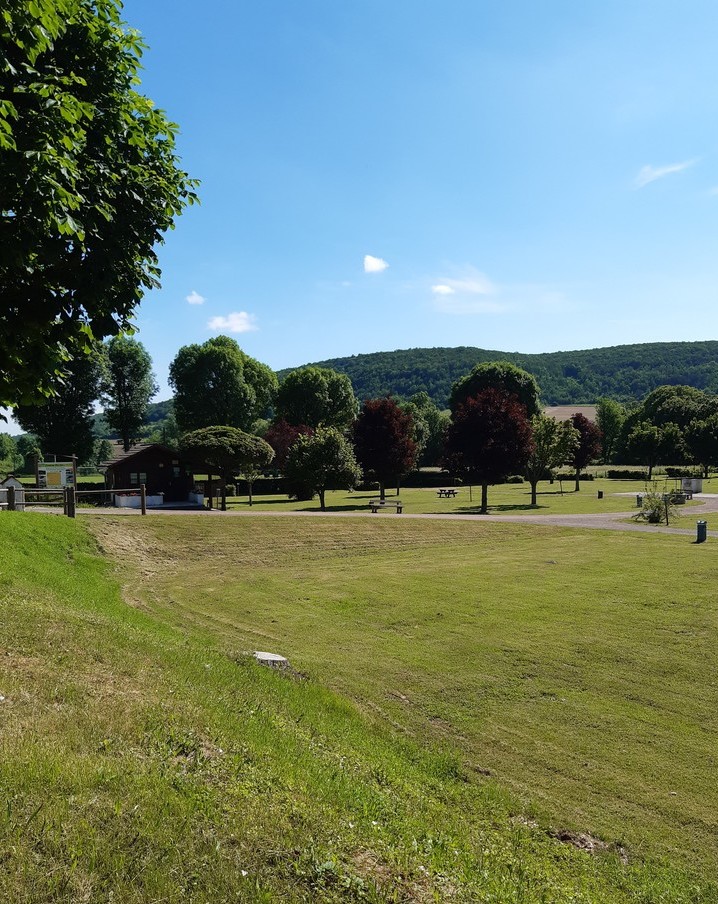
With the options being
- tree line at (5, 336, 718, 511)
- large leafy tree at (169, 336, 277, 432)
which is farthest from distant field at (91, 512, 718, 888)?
large leafy tree at (169, 336, 277, 432)

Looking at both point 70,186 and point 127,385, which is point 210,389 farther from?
point 70,186

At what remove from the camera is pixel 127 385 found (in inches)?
2324

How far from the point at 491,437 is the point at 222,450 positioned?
18812 millimetres

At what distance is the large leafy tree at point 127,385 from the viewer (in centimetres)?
5800

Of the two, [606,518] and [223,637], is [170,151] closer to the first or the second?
[223,637]

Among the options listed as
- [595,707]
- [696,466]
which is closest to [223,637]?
[595,707]

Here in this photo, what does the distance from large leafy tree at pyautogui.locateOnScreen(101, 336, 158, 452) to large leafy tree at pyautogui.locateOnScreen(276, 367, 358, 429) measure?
2020cm

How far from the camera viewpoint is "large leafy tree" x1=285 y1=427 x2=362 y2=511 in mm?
42562

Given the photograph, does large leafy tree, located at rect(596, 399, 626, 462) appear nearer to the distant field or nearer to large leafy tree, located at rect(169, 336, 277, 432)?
large leafy tree, located at rect(169, 336, 277, 432)

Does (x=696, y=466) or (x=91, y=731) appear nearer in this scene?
(x=91, y=731)

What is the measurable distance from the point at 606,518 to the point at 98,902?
1385 inches

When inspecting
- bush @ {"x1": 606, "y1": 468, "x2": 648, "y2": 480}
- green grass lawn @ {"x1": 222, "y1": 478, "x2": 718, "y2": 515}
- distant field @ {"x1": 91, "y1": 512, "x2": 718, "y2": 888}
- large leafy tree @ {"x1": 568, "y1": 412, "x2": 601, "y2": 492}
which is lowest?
distant field @ {"x1": 91, "y1": 512, "x2": 718, "y2": 888}

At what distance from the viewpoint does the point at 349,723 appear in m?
8.93

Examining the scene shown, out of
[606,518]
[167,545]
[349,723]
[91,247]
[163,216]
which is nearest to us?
[91,247]
